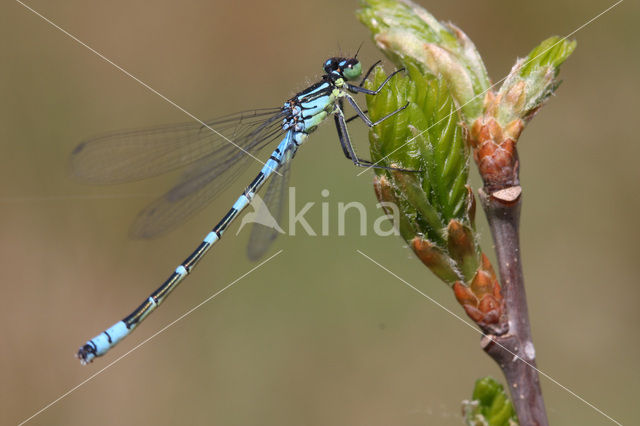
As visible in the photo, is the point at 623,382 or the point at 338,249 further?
the point at 338,249

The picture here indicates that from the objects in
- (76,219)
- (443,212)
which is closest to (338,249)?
(76,219)

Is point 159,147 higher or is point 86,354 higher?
point 159,147

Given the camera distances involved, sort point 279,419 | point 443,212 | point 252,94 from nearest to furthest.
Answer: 1. point 443,212
2. point 279,419
3. point 252,94

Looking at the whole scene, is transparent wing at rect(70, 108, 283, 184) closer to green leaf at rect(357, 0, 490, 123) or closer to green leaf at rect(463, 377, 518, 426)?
green leaf at rect(357, 0, 490, 123)

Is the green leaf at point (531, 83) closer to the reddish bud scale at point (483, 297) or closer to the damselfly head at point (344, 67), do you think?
the reddish bud scale at point (483, 297)

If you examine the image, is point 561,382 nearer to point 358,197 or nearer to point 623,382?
point 623,382

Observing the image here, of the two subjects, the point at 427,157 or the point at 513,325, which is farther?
the point at 427,157

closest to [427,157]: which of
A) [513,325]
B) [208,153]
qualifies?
[513,325]

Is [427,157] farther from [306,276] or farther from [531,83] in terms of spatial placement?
[306,276]
